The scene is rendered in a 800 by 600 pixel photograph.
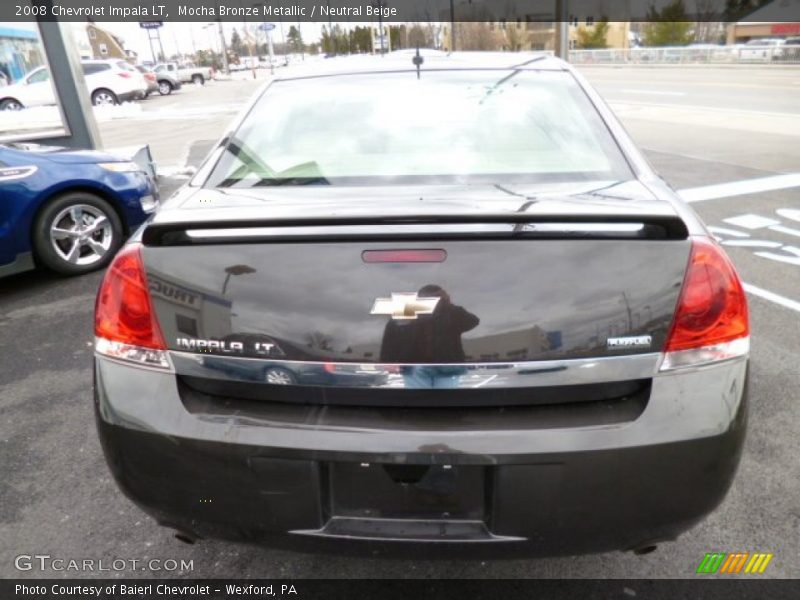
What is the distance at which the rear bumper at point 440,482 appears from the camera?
1535mm

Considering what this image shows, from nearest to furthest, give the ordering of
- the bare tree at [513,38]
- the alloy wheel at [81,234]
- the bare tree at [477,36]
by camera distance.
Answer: the alloy wheel at [81,234], the bare tree at [477,36], the bare tree at [513,38]

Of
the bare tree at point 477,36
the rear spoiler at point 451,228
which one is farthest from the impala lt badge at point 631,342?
the bare tree at point 477,36

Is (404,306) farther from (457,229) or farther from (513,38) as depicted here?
(513,38)

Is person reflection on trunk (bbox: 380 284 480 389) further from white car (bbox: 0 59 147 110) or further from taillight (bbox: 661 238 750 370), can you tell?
white car (bbox: 0 59 147 110)

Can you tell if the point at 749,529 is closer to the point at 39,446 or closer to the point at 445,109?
the point at 445,109

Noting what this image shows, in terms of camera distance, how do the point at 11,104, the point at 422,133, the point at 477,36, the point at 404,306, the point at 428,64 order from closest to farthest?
1. the point at 404,306
2. the point at 422,133
3. the point at 428,64
4. the point at 11,104
5. the point at 477,36

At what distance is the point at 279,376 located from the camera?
161 cm

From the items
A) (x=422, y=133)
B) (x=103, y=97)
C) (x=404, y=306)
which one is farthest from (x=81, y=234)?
(x=103, y=97)

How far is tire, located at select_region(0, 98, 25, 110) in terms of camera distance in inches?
374

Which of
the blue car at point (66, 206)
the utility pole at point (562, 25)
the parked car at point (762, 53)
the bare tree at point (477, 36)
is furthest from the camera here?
the bare tree at point (477, 36)

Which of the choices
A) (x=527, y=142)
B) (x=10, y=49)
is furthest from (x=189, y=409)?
(x=10, y=49)

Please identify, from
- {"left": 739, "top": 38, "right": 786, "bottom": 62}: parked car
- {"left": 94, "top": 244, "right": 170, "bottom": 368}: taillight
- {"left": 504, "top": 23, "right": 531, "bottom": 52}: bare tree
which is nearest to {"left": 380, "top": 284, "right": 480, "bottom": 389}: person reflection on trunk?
{"left": 94, "top": 244, "right": 170, "bottom": 368}: taillight

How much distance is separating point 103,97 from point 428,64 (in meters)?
27.9

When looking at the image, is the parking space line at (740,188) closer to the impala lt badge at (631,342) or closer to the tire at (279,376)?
the impala lt badge at (631,342)
